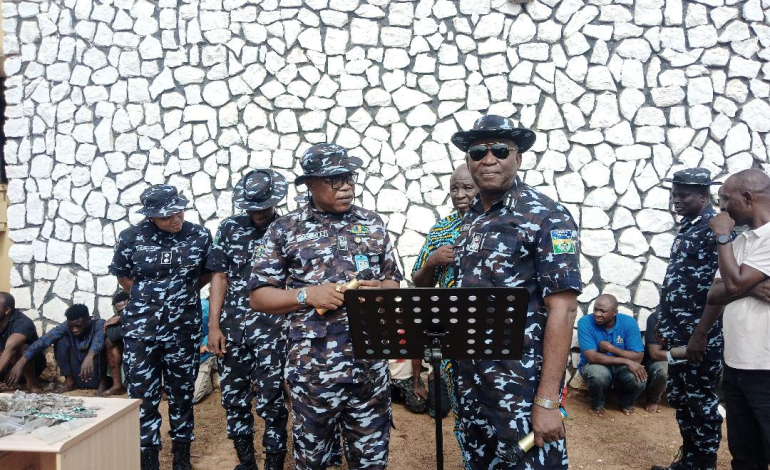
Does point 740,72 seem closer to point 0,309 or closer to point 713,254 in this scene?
point 713,254

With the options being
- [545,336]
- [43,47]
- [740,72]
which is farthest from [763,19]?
[43,47]

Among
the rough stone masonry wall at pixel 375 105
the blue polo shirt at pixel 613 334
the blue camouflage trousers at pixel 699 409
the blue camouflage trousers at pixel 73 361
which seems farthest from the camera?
the blue camouflage trousers at pixel 73 361

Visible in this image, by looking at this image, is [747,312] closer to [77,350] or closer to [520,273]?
[520,273]

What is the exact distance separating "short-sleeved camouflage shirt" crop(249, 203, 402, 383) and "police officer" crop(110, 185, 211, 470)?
5.15ft

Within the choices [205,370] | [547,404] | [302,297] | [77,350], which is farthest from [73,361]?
[547,404]

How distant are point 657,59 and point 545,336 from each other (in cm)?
504

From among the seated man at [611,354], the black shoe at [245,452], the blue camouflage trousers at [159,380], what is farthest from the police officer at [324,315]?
the seated man at [611,354]

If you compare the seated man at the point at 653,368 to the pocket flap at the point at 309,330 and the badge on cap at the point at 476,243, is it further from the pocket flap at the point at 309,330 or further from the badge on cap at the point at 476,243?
the pocket flap at the point at 309,330

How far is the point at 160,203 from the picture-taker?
14.2 feet

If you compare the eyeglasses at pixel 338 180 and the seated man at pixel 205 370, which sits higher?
the eyeglasses at pixel 338 180

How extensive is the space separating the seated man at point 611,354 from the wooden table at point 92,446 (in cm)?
444

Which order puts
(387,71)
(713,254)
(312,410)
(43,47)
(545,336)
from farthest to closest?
(43,47), (387,71), (713,254), (312,410), (545,336)

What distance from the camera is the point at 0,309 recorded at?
255 inches

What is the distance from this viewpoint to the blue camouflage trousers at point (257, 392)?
163 inches
